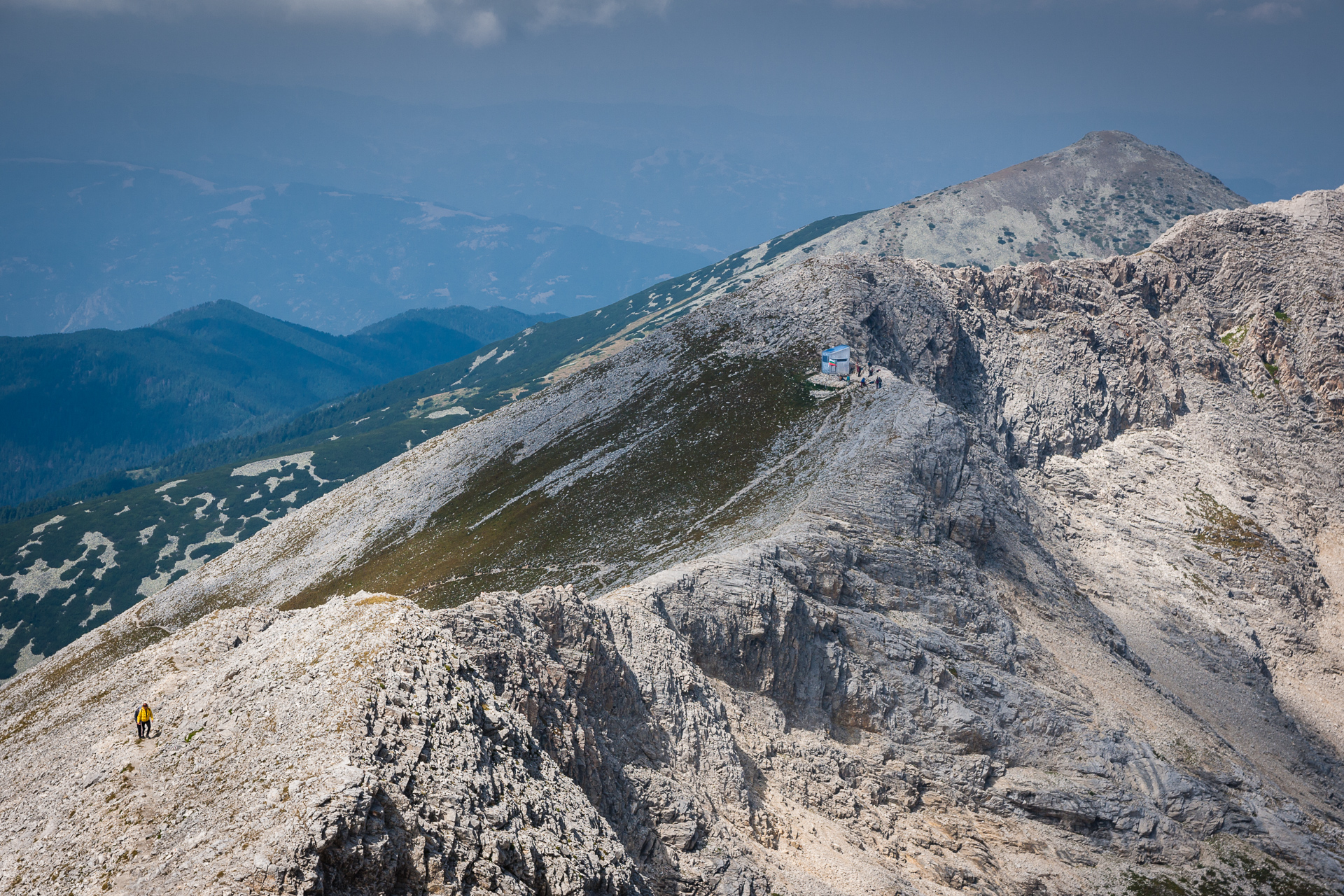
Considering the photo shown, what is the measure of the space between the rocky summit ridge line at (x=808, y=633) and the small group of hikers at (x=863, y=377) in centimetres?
166

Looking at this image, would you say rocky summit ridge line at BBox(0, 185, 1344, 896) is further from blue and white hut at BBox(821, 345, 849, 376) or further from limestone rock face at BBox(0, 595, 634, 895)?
blue and white hut at BBox(821, 345, 849, 376)

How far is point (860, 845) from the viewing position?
4403 centimetres

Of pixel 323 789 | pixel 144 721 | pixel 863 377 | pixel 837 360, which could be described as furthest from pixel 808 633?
pixel 837 360

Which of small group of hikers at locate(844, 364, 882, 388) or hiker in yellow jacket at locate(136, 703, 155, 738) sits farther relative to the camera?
small group of hikers at locate(844, 364, 882, 388)

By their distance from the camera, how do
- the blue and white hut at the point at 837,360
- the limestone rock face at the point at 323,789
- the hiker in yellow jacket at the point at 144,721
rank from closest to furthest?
the limestone rock face at the point at 323,789 → the hiker in yellow jacket at the point at 144,721 → the blue and white hut at the point at 837,360

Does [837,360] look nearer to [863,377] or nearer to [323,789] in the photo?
[863,377]

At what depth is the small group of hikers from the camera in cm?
8719

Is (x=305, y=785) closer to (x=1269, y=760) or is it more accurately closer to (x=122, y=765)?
(x=122, y=765)

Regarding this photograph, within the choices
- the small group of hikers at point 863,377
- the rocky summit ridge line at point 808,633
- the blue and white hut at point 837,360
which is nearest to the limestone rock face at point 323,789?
the rocky summit ridge line at point 808,633

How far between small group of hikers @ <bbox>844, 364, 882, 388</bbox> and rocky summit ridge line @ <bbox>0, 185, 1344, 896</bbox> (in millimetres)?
1662

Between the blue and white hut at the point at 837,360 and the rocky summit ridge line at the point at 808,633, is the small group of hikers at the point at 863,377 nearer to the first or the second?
the blue and white hut at the point at 837,360

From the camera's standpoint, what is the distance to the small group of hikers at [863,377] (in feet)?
286

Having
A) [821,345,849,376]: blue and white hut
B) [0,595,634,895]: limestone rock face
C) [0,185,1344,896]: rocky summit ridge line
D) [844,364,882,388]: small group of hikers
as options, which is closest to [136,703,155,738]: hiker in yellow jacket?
[0,595,634,895]: limestone rock face

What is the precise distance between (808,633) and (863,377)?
44303 millimetres
